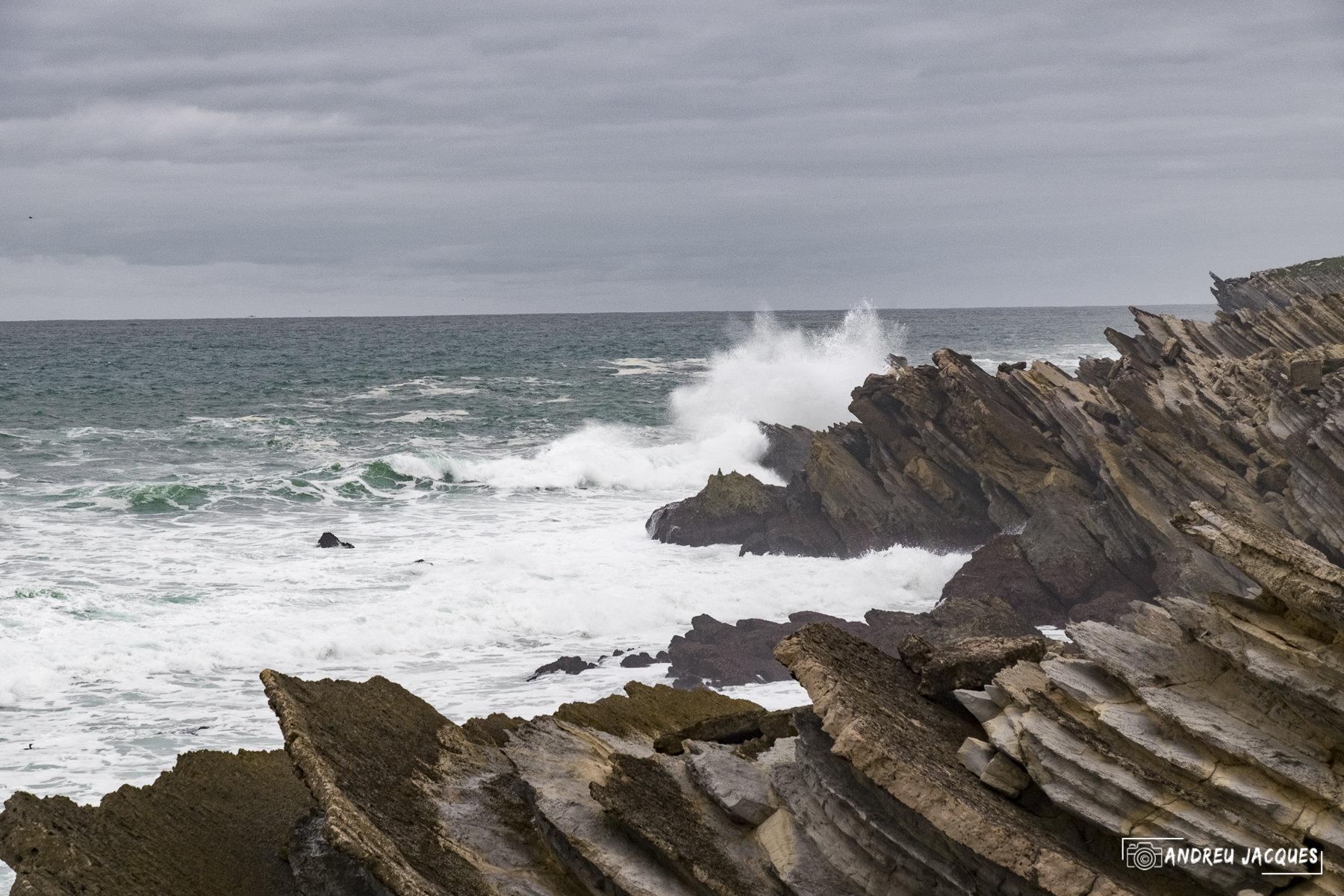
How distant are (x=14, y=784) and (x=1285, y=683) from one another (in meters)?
12.4

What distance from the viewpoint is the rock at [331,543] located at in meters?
25.4

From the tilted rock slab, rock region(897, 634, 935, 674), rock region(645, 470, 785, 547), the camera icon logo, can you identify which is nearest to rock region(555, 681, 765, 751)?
rock region(897, 634, 935, 674)

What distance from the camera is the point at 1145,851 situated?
594 cm

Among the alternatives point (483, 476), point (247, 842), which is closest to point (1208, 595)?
point (247, 842)

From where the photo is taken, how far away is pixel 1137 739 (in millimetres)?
6336

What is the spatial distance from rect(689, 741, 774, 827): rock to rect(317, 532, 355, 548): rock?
62.3 feet

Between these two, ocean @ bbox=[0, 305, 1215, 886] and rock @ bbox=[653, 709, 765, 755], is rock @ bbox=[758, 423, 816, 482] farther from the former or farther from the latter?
rock @ bbox=[653, 709, 765, 755]

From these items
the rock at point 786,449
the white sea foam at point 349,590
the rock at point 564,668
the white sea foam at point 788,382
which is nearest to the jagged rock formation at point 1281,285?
the white sea foam at point 788,382

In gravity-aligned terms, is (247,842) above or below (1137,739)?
below

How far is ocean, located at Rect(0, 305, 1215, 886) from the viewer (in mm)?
16062

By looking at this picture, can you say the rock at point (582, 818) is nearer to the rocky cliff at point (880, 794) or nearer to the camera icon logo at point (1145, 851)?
the rocky cliff at point (880, 794)

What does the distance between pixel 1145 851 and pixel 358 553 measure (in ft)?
69.8

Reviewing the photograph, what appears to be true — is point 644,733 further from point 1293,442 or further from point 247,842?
point 1293,442

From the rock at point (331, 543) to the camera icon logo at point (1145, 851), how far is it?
2184 cm
